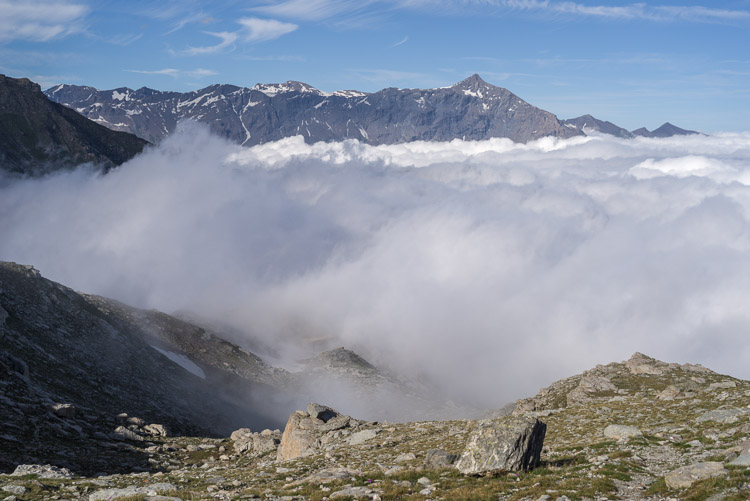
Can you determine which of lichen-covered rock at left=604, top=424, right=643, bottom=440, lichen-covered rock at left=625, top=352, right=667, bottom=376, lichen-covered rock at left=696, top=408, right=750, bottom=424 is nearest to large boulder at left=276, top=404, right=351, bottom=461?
lichen-covered rock at left=604, top=424, right=643, bottom=440

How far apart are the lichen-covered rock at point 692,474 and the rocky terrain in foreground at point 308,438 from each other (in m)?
0.08

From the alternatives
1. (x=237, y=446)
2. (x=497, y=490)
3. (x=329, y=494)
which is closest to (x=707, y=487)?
(x=497, y=490)

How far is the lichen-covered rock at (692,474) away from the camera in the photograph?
73.7ft

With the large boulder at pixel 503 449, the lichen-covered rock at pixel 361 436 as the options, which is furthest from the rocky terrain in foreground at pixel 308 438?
the lichen-covered rock at pixel 361 436

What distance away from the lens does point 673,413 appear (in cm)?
4788

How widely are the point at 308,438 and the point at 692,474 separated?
42865 millimetres

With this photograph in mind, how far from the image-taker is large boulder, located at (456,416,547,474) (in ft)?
90.9

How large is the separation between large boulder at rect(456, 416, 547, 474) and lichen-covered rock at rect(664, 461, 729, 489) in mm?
7173

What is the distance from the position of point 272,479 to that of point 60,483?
14277 millimetres

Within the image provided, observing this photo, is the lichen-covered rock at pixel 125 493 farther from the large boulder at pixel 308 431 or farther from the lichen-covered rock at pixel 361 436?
the lichen-covered rock at pixel 361 436

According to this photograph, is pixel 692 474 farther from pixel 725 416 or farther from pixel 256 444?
pixel 256 444

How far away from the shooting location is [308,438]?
56.9 meters

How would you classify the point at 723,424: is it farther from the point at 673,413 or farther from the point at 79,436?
the point at 79,436

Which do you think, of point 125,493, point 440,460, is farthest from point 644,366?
point 125,493
